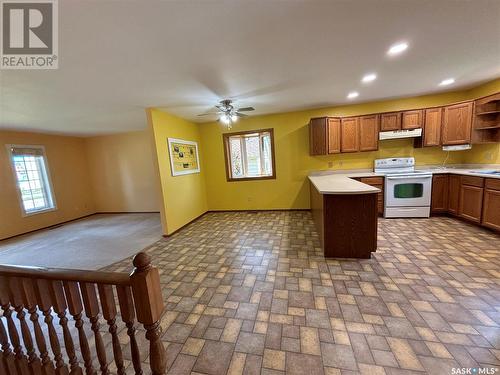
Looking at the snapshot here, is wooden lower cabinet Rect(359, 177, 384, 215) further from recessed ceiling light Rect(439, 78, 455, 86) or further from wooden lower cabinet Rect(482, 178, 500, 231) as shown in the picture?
recessed ceiling light Rect(439, 78, 455, 86)

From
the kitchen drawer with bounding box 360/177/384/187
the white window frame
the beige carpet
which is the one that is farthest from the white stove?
Result: the white window frame

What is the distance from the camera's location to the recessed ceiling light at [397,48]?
215 cm

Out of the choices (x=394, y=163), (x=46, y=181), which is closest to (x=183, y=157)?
(x=46, y=181)

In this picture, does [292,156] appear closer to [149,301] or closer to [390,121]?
[390,121]

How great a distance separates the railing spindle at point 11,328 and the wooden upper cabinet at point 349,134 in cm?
505

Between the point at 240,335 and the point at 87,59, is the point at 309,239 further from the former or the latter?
the point at 87,59

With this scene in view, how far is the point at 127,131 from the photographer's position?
6051 millimetres

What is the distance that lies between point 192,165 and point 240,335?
13.3 feet

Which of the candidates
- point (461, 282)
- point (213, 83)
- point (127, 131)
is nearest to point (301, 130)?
point (213, 83)

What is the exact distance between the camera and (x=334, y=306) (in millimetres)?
1877

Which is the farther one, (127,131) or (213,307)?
(127,131)

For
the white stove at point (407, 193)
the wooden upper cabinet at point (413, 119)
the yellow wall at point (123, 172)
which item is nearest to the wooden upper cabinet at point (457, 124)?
the wooden upper cabinet at point (413, 119)

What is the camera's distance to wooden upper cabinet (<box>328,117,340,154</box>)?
446 centimetres

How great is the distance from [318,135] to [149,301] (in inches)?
177
